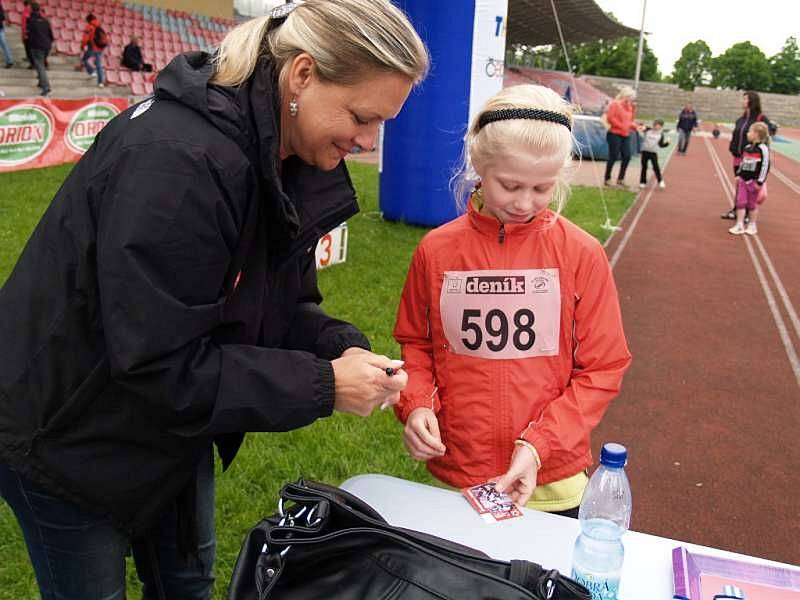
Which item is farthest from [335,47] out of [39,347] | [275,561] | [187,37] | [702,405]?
[187,37]

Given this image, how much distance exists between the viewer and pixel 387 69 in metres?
1.25

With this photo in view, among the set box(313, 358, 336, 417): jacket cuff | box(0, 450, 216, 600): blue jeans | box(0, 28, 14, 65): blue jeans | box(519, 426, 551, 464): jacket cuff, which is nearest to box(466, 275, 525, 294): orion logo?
box(519, 426, 551, 464): jacket cuff

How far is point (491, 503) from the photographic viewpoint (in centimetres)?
159

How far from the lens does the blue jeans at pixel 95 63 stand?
56.4 feet

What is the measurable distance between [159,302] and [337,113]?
47cm

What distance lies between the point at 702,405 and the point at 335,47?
4.05 meters

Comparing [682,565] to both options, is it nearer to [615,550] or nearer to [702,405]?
[615,550]

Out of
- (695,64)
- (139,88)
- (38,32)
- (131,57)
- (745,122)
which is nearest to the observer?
(745,122)

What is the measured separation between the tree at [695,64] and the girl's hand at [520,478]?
98.0 metres

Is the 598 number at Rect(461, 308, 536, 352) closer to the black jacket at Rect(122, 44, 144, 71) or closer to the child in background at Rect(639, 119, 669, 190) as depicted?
the child in background at Rect(639, 119, 669, 190)

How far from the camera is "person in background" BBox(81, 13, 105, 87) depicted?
17.0 meters

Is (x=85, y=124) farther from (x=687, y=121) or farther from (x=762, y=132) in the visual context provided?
(x=687, y=121)

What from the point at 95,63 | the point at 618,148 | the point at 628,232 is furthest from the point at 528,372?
the point at 95,63

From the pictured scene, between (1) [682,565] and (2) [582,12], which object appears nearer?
(1) [682,565]
